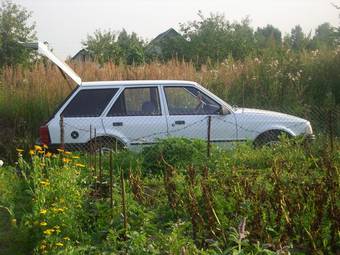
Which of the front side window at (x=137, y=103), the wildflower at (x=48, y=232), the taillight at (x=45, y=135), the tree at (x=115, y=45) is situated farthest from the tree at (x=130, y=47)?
the wildflower at (x=48, y=232)

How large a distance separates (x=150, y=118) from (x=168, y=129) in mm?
358

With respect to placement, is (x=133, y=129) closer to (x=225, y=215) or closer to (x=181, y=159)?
(x=181, y=159)

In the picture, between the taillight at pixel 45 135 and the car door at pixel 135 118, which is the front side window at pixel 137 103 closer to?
the car door at pixel 135 118

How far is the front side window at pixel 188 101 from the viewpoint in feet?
29.6


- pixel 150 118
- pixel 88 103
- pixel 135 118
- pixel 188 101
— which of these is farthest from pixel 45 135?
pixel 188 101

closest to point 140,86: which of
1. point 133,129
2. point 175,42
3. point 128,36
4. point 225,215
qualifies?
point 133,129

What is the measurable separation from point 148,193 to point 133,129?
8.41 feet

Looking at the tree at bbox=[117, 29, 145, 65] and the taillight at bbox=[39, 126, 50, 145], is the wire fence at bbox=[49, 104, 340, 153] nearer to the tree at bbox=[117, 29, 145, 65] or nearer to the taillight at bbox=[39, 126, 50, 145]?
the taillight at bbox=[39, 126, 50, 145]

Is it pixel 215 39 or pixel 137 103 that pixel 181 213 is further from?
pixel 215 39

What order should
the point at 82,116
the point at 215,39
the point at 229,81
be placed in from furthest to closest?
the point at 215,39
the point at 229,81
the point at 82,116

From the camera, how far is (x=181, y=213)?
204 inches

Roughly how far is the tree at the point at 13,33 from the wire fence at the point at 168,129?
1840 cm

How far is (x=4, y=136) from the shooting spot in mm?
11164

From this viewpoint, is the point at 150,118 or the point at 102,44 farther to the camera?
the point at 102,44
